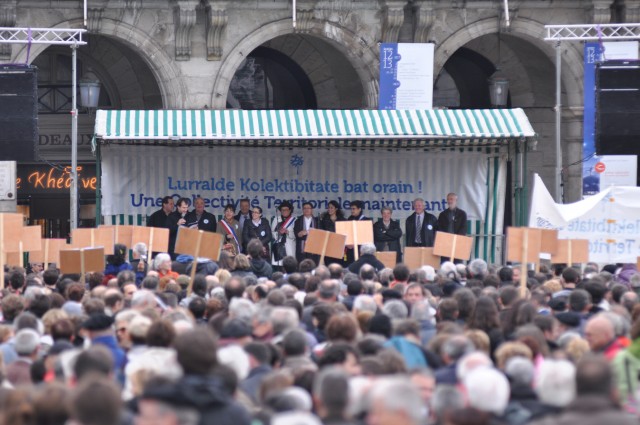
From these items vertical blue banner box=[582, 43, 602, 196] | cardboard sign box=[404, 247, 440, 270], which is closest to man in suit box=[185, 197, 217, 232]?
cardboard sign box=[404, 247, 440, 270]

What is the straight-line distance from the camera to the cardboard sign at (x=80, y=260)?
47.5 ft

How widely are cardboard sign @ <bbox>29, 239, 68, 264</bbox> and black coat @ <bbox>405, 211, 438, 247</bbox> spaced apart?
5454 mm

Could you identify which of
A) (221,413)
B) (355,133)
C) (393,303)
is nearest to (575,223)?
(355,133)

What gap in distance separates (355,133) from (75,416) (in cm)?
1426

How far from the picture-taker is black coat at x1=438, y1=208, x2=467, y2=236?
20188mm

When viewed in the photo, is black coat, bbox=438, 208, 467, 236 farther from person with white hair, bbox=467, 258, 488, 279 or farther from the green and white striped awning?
person with white hair, bbox=467, 258, 488, 279

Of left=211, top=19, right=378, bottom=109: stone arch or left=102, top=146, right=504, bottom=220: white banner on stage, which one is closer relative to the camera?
left=102, top=146, right=504, bottom=220: white banner on stage

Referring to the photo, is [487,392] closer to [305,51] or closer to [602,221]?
[602,221]

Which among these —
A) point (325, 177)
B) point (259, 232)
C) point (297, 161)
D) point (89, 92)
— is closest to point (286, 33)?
point (297, 161)

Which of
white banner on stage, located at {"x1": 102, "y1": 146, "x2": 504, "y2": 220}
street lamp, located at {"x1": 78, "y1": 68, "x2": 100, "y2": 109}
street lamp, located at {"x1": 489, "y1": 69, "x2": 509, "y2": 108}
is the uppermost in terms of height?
street lamp, located at {"x1": 489, "y1": 69, "x2": 509, "y2": 108}

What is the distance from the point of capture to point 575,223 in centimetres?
1772

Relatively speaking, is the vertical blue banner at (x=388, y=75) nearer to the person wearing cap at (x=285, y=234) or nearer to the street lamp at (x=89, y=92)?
the person wearing cap at (x=285, y=234)

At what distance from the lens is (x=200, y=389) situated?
6.22 m

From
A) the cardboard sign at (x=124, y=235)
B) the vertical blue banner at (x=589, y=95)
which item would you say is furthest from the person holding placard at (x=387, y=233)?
the cardboard sign at (x=124, y=235)
